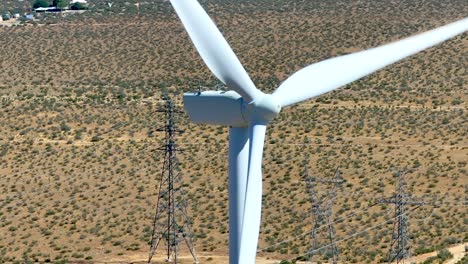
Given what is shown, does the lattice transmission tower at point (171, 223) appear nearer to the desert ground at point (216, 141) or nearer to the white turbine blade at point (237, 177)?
the desert ground at point (216, 141)

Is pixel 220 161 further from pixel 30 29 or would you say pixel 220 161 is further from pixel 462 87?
pixel 30 29

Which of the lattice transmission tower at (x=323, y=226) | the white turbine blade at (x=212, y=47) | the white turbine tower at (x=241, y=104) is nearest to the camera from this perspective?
the white turbine tower at (x=241, y=104)

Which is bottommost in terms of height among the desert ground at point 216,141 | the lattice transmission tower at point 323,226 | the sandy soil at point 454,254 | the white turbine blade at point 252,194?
the white turbine blade at point 252,194

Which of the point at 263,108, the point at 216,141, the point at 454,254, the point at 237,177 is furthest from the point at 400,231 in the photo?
the point at 216,141

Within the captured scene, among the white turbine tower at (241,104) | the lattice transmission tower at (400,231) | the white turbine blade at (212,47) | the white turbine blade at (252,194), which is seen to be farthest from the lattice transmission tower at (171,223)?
the white turbine blade at (252,194)

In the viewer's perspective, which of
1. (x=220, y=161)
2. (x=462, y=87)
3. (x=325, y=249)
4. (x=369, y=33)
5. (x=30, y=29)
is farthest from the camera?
(x=30, y=29)

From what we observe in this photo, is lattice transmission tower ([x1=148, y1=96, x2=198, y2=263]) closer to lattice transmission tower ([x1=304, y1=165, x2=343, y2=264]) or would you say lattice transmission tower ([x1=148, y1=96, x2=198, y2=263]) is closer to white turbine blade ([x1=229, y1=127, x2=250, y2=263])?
lattice transmission tower ([x1=304, y1=165, x2=343, y2=264])

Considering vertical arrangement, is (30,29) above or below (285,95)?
above

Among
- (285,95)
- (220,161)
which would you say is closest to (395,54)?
(285,95)

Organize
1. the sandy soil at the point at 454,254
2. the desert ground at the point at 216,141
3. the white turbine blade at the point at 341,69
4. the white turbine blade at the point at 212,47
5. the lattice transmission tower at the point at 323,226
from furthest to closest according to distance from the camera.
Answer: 1. the desert ground at the point at 216,141
2. the sandy soil at the point at 454,254
3. the lattice transmission tower at the point at 323,226
4. the white turbine blade at the point at 341,69
5. the white turbine blade at the point at 212,47
